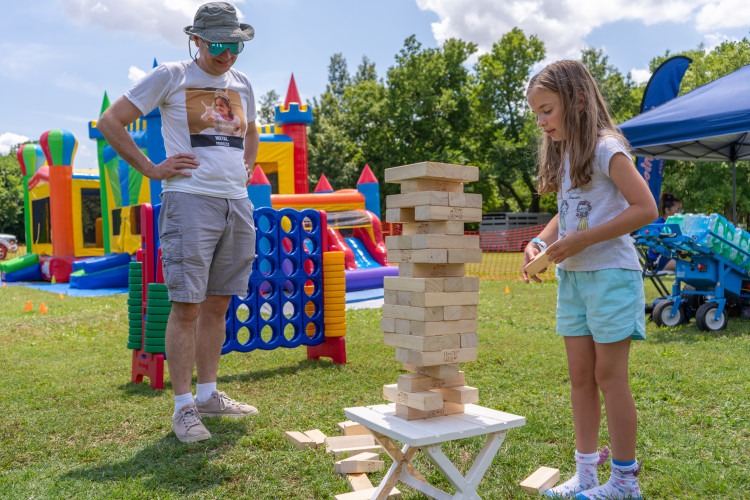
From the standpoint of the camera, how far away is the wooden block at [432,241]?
247 cm

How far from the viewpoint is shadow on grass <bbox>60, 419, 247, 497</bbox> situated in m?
2.69

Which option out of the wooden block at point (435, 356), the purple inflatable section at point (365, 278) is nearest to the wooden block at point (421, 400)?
the wooden block at point (435, 356)

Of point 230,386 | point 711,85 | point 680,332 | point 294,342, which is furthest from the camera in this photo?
point 711,85

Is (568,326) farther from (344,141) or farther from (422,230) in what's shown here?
(344,141)

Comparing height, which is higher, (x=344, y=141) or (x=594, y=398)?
(x=344, y=141)

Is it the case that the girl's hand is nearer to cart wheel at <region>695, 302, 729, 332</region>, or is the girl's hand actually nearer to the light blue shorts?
the light blue shorts

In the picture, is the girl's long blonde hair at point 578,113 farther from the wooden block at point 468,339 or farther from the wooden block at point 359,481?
the wooden block at point 359,481

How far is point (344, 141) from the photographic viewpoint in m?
37.0

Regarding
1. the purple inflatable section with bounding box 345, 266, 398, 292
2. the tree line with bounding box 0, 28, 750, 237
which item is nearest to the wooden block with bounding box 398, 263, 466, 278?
the purple inflatable section with bounding box 345, 266, 398, 292

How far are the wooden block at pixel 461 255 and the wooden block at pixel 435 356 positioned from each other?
1.17 ft

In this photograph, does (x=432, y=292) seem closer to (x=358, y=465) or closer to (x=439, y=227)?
(x=439, y=227)

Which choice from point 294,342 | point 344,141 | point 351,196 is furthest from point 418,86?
point 294,342

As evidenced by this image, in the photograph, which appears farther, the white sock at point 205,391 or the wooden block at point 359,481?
the white sock at point 205,391

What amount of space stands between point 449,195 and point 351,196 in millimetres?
10992
